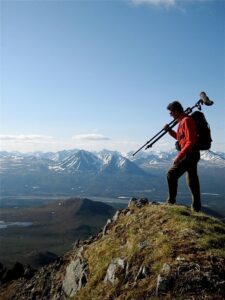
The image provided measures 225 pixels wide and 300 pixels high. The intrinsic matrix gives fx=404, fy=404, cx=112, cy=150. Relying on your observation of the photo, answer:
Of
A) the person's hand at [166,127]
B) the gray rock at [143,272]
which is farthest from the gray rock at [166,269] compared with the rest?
the person's hand at [166,127]

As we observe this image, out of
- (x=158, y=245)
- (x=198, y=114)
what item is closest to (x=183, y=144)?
(x=198, y=114)

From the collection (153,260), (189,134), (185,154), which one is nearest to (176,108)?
(189,134)

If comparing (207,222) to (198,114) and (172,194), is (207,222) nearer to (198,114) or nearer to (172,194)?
(172,194)

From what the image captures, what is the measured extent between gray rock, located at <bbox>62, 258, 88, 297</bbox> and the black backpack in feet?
22.6

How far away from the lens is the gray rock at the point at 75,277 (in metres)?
16.1

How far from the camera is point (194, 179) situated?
16422 millimetres

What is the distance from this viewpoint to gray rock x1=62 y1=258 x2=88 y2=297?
1610 cm

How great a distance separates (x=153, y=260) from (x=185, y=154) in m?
4.71

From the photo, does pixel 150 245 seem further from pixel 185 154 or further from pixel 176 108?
pixel 176 108

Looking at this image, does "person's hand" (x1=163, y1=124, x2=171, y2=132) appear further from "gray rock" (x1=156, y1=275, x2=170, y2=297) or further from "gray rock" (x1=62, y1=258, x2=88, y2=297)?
"gray rock" (x1=156, y1=275, x2=170, y2=297)

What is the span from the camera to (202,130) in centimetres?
1585

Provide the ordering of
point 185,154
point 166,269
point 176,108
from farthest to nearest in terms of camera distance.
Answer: point 176,108 < point 185,154 < point 166,269

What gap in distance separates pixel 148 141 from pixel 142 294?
8.72m

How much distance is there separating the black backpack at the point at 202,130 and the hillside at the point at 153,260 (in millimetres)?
2749
